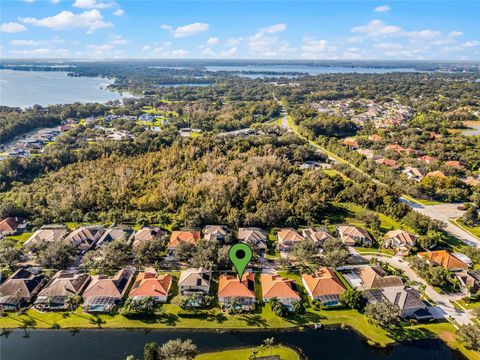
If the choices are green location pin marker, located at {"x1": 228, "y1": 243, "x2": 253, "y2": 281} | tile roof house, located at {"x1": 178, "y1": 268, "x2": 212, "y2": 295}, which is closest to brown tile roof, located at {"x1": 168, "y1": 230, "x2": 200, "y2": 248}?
tile roof house, located at {"x1": 178, "y1": 268, "x2": 212, "y2": 295}

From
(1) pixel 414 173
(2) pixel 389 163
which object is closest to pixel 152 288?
(1) pixel 414 173

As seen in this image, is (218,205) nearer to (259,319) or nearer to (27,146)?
(259,319)

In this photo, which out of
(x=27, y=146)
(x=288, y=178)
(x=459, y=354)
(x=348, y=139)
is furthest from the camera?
(x=348, y=139)

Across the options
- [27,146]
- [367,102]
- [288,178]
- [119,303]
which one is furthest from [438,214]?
[367,102]

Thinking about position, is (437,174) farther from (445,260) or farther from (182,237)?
(182,237)

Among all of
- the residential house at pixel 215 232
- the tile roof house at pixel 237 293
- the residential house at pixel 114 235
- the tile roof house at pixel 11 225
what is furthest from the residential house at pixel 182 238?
the tile roof house at pixel 11 225

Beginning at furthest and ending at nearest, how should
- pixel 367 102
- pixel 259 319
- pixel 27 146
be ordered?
pixel 367 102 → pixel 27 146 → pixel 259 319

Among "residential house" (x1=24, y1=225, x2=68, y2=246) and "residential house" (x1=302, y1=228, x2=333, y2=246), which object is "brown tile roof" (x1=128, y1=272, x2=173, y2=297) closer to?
"residential house" (x1=24, y1=225, x2=68, y2=246)
